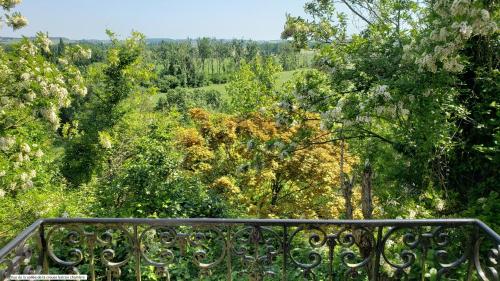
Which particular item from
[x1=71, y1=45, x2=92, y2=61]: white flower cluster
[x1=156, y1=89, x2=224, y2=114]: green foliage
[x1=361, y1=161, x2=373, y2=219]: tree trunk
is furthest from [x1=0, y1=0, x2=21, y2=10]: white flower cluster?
[x1=156, y1=89, x2=224, y2=114]: green foliage

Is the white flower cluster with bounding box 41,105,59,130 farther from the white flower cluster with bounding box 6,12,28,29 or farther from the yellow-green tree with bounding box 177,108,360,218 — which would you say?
the yellow-green tree with bounding box 177,108,360,218

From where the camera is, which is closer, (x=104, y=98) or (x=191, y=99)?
(x=104, y=98)

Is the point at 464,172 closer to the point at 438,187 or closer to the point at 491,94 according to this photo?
the point at 438,187

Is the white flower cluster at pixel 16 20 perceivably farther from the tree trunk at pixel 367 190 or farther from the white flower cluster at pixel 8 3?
the tree trunk at pixel 367 190

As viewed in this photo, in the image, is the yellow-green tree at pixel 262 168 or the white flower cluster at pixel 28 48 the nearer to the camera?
the white flower cluster at pixel 28 48

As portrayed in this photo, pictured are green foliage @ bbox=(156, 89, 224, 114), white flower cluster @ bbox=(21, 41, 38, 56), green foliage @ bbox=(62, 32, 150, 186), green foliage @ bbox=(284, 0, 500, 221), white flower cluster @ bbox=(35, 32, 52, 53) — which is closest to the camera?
green foliage @ bbox=(284, 0, 500, 221)

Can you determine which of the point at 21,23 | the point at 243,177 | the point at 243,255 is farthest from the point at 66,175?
the point at 243,255

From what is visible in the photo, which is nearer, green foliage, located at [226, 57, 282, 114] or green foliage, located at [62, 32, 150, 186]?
green foliage, located at [62, 32, 150, 186]

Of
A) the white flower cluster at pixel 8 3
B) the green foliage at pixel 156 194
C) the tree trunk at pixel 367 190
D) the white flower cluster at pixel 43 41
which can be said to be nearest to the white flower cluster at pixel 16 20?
the white flower cluster at pixel 8 3

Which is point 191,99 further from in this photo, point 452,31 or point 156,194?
point 452,31

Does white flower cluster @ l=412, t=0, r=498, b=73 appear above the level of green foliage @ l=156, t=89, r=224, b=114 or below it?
above

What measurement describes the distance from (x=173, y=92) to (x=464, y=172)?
41.9m

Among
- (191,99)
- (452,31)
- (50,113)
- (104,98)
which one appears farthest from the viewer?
(191,99)

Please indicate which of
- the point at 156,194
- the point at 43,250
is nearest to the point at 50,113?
the point at 156,194
